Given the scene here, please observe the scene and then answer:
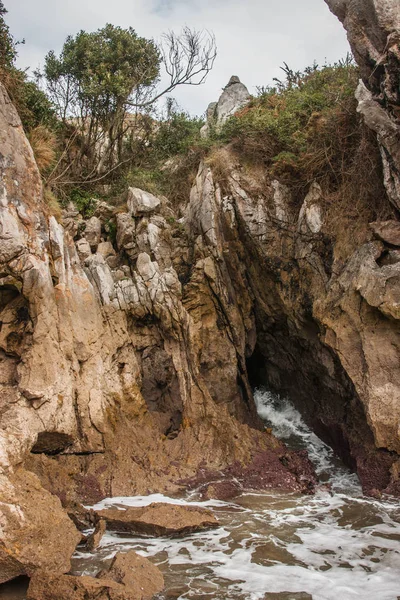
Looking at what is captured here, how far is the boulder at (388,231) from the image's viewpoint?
33.3ft

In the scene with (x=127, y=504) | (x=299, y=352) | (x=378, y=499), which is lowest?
(x=378, y=499)

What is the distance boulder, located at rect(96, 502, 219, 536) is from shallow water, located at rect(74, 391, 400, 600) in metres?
0.15

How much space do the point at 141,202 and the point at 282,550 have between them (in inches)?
387

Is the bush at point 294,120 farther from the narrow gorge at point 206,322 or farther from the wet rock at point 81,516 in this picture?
the wet rock at point 81,516

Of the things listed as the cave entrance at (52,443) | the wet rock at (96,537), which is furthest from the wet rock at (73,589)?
the cave entrance at (52,443)

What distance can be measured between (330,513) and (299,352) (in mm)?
5569

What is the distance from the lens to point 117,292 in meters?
11.4

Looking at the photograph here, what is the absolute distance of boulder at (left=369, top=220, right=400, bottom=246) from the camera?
10148 millimetres

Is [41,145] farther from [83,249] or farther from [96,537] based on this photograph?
[96,537]

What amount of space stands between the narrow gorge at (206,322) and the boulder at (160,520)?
661 mm

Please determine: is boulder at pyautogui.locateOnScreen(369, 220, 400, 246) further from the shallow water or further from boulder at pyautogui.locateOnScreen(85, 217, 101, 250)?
boulder at pyautogui.locateOnScreen(85, 217, 101, 250)

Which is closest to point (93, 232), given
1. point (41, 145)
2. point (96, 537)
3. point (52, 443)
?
point (41, 145)

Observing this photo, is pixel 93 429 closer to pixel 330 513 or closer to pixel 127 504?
pixel 127 504

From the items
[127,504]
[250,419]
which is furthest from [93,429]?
[250,419]
